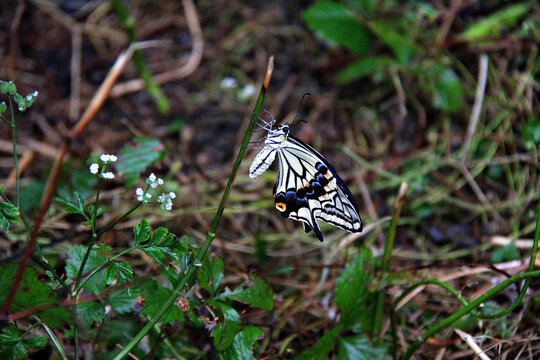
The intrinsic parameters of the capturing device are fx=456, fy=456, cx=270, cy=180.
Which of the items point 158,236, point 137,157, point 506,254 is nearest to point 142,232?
point 158,236

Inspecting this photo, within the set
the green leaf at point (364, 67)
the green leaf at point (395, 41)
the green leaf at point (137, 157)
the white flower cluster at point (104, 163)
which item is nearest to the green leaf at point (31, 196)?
the green leaf at point (137, 157)

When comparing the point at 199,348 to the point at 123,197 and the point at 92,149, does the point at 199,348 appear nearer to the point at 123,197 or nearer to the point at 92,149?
the point at 123,197

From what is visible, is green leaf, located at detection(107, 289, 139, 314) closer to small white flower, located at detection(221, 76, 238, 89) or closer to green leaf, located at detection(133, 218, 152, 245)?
green leaf, located at detection(133, 218, 152, 245)

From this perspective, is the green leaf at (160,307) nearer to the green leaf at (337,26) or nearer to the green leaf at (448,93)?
the green leaf at (337,26)


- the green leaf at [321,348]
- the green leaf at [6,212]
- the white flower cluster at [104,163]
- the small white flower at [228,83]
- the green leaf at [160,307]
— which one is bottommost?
the green leaf at [321,348]

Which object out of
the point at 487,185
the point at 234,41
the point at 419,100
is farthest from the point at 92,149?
the point at 487,185

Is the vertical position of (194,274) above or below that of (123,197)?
above
